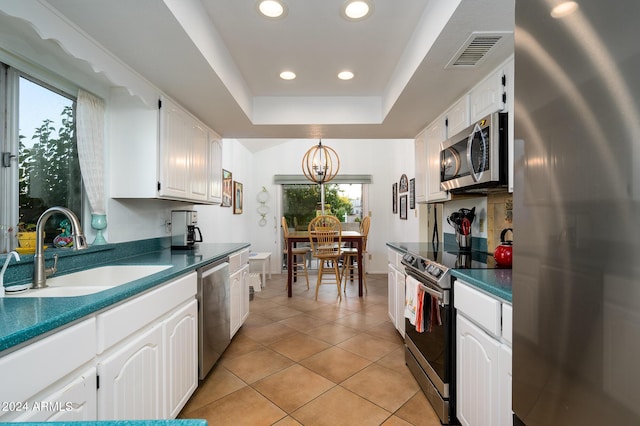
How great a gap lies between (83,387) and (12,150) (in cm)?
132

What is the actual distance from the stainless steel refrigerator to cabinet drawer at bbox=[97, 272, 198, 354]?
1.36 metres

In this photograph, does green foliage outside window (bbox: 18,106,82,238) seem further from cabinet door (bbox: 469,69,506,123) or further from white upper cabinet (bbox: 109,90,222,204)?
cabinet door (bbox: 469,69,506,123)

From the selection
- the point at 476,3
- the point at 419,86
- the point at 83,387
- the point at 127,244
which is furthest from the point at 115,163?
the point at 476,3

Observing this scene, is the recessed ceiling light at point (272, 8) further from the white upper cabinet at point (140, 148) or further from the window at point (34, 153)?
the window at point (34, 153)

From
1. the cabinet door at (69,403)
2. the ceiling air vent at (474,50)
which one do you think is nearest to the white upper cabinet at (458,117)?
the ceiling air vent at (474,50)

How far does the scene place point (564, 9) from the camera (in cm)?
57

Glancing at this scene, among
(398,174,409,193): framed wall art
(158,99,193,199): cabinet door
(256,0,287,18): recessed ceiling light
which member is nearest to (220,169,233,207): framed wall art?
(158,99,193,199): cabinet door

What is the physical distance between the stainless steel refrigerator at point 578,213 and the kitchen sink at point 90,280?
166 centimetres

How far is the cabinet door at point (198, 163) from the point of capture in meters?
2.81

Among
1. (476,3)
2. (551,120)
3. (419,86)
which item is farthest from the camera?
(419,86)

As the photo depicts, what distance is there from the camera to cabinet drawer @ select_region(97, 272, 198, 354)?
1173mm

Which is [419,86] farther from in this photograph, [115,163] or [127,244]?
[127,244]

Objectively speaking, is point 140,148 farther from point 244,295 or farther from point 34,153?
point 244,295

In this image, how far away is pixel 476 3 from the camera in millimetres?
1376
